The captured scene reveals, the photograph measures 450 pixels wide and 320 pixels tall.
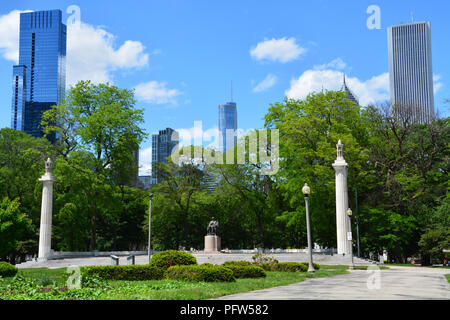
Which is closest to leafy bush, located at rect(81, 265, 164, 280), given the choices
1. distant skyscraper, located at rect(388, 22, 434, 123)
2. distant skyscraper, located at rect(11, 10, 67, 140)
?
distant skyscraper, located at rect(11, 10, 67, 140)

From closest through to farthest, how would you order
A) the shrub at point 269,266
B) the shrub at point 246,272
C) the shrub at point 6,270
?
the shrub at point 246,272
the shrub at point 6,270
the shrub at point 269,266

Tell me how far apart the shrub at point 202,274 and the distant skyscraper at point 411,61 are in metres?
66.7

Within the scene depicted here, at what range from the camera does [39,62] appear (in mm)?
72750

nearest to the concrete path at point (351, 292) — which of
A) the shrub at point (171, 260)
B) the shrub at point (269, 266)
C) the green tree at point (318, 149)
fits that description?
the shrub at point (171, 260)

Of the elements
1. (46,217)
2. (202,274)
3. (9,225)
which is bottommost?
(202,274)

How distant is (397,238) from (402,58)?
64.4 meters

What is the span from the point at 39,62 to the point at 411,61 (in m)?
71.4

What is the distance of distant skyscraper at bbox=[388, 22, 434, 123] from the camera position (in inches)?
3413

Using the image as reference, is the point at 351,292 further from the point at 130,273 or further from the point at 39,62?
the point at 39,62

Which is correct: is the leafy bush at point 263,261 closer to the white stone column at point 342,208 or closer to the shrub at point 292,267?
the shrub at point 292,267

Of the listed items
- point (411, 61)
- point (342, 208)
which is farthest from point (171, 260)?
point (411, 61)

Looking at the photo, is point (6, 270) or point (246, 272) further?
Answer: point (6, 270)

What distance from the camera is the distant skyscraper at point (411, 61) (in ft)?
284

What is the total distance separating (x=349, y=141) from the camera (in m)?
43.0
